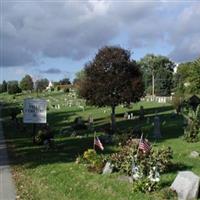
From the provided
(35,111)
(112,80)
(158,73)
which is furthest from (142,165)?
(158,73)

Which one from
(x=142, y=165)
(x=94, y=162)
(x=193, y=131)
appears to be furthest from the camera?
(x=193, y=131)

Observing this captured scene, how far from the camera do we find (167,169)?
15.8 meters

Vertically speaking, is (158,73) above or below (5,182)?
above

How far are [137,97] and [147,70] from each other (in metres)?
101

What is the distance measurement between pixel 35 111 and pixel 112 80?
998 centimetres

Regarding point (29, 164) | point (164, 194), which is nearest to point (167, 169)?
point (164, 194)

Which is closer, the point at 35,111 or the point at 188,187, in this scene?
the point at 188,187

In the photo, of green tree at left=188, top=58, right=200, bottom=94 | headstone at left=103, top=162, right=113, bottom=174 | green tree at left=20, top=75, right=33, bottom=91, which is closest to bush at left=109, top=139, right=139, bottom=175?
headstone at left=103, top=162, right=113, bottom=174

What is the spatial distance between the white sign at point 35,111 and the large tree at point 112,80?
943cm

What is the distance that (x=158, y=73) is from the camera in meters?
124

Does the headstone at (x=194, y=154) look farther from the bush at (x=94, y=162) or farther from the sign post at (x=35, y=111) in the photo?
the sign post at (x=35, y=111)

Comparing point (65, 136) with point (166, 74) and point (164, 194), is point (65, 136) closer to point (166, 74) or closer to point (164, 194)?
point (164, 194)

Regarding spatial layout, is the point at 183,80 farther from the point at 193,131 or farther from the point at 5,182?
the point at 5,182

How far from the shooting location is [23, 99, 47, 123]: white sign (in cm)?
2503
